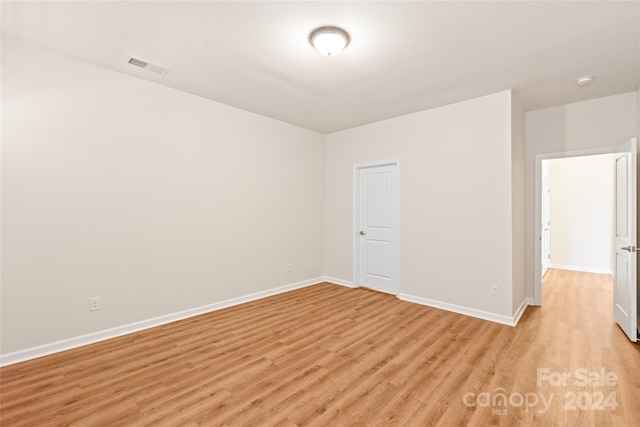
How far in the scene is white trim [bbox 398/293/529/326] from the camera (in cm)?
343

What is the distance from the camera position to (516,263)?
3594 mm

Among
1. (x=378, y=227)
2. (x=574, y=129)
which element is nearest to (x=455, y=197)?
(x=378, y=227)

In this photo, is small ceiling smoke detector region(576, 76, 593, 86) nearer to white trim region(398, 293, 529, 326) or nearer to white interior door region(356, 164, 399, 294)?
white interior door region(356, 164, 399, 294)

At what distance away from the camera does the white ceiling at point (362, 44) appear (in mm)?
2107

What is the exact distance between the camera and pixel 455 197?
390 centimetres

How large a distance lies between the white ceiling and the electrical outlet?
2.42 m

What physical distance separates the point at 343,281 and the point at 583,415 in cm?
366

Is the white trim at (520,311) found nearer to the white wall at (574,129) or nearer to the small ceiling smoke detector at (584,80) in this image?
the white wall at (574,129)

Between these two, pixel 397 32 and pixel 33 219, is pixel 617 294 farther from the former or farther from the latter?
pixel 33 219

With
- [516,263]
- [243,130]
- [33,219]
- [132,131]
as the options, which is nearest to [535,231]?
[516,263]

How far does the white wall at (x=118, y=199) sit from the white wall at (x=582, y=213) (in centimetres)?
669

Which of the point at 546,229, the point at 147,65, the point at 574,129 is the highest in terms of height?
the point at 147,65

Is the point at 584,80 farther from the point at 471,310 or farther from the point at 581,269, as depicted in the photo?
the point at 581,269

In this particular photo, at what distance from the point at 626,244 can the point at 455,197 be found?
1806 millimetres
